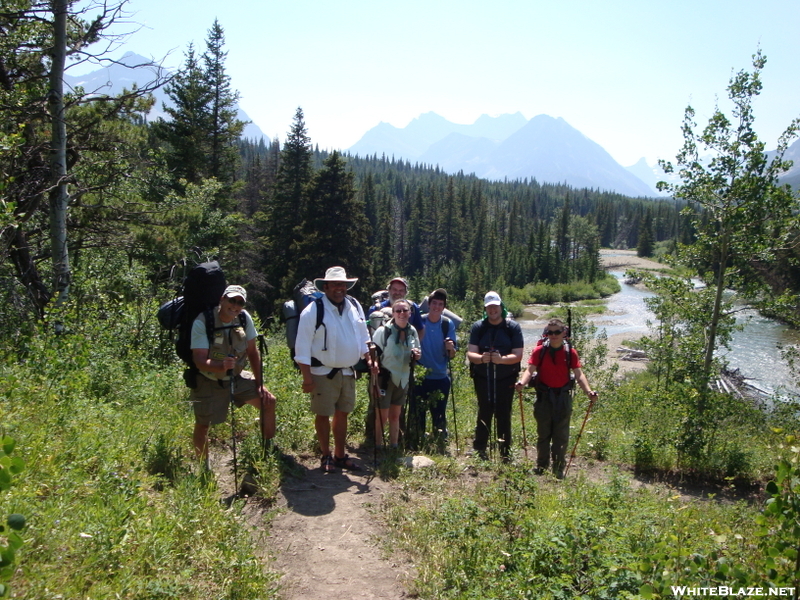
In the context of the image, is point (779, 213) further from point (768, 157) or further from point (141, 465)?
point (141, 465)

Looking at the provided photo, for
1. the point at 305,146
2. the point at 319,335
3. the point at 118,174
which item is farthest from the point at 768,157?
the point at 305,146

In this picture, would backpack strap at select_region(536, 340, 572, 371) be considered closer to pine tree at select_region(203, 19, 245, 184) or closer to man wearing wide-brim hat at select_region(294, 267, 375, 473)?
man wearing wide-brim hat at select_region(294, 267, 375, 473)

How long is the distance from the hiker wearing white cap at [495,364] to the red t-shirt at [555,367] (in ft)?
0.92

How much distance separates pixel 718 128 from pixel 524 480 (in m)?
6.88

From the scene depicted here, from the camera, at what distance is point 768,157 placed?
7754mm

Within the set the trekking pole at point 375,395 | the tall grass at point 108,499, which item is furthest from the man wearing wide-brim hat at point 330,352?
the tall grass at point 108,499

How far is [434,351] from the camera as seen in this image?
6.00m

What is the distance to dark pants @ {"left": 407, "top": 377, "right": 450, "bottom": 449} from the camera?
5.95 metres

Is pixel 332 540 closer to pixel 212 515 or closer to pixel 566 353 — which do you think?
pixel 212 515

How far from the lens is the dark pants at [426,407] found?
5.95m

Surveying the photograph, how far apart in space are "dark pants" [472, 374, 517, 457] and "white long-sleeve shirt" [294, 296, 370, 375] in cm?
173

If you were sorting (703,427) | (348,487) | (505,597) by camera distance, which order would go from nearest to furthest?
(505,597) → (348,487) → (703,427)

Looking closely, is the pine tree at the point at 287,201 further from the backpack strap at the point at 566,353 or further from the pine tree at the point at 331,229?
the backpack strap at the point at 566,353

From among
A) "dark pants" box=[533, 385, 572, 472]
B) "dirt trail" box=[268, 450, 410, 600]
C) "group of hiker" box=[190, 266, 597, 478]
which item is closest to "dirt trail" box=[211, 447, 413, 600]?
"dirt trail" box=[268, 450, 410, 600]
